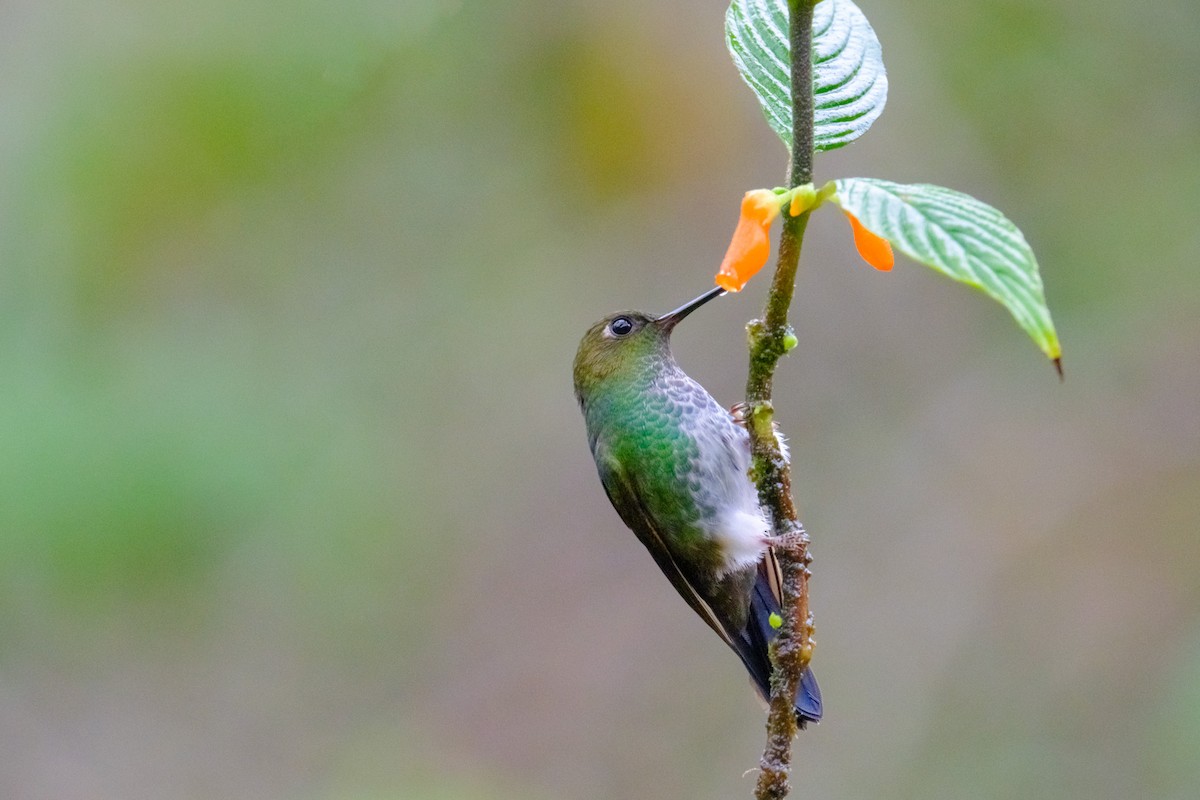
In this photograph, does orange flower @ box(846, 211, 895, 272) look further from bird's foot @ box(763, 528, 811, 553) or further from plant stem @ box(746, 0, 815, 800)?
bird's foot @ box(763, 528, 811, 553)

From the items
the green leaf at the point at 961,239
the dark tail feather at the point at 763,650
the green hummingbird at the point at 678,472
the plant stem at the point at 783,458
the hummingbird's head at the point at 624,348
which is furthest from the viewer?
the hummingbird's head at the point at 624,348

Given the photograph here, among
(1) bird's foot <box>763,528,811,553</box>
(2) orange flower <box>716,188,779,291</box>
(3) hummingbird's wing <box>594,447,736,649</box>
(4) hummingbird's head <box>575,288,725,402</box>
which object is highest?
(4) hummingbird's head <box>575,288,725,402</box>

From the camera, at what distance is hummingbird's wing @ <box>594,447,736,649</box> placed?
10.4 feet

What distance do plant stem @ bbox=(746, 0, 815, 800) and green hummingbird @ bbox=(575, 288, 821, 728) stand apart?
1.28 meters

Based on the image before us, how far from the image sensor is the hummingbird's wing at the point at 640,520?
3.16 m

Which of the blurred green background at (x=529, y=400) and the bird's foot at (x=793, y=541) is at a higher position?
the blurred green background at (x=529, y=400)

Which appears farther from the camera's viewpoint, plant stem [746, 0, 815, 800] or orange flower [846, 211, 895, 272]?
orange flower [846, 211, 895, 272]

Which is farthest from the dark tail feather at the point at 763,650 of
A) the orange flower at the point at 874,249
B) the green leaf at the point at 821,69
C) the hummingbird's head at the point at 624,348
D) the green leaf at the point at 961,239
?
the green leaf at the point at 961,239

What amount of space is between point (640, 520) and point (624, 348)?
0.63 meters

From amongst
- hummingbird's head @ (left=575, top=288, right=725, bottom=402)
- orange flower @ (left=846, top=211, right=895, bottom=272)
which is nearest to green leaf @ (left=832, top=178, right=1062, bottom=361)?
orange flower @ (left=846, top=211, right=895, bottom=272)

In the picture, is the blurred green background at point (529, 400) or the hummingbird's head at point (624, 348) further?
the blurred green background at point (529, 400)

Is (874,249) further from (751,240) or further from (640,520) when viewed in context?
(640,520)

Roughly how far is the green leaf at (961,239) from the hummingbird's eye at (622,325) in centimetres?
241

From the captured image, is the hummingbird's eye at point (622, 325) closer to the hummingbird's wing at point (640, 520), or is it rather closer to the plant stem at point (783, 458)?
the hummingbird's wing at point (640, 520)
